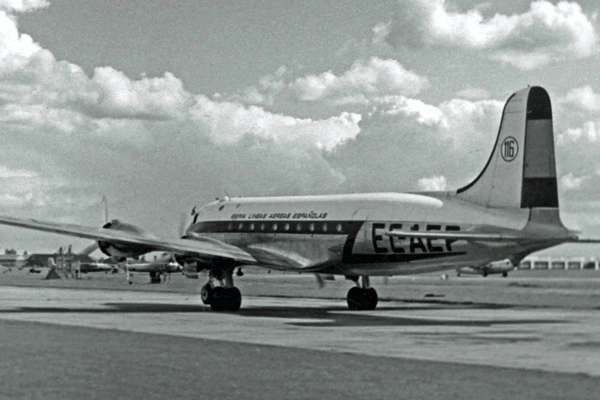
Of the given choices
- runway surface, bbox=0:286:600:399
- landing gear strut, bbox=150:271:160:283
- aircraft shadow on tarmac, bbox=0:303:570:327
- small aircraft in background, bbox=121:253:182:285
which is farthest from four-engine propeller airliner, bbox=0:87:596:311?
small aircraft in background, bbox=121:253:182:285

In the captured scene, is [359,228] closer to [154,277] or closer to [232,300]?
[232,300]

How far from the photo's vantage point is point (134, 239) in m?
32.3

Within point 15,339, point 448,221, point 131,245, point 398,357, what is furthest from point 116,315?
point 398,357

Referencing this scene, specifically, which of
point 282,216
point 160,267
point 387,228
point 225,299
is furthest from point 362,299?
point 160,267

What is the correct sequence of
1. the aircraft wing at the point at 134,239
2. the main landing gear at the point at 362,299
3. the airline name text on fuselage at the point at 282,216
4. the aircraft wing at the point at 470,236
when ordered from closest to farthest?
the aircraft wing at the point at 470,236 < the aircraft wing at the point at 134,239 < the airline name text on fuselage at the point at 282,216 < the main landing gear at the point at 362,299

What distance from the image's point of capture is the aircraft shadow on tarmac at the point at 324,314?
26047 mm

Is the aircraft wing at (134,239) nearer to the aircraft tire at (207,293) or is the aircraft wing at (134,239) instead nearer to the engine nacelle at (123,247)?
the engine nacelle at (123,247)

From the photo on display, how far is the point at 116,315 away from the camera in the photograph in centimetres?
2917

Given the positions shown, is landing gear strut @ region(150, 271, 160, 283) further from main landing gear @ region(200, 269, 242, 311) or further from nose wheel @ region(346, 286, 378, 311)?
nose wheel @ region(346, 286, 378, 311)

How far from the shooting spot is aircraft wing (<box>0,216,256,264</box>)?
30.9 m

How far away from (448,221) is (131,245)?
11.9 meters

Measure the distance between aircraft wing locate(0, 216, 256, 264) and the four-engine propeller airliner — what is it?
0.13 ft

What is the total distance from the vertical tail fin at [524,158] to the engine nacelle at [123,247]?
12731 millimetres

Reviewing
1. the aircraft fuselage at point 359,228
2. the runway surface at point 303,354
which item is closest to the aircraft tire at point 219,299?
the aircraft fuselage at point 359,228
